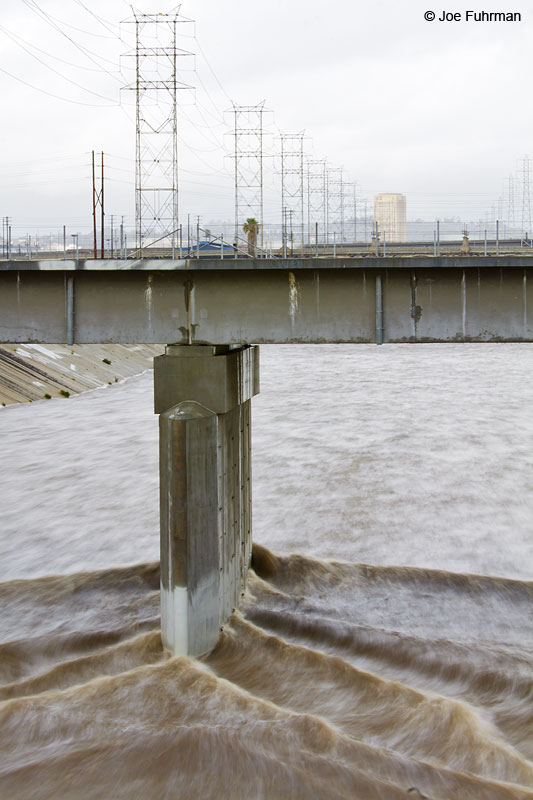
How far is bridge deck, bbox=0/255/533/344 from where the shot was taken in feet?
64.4

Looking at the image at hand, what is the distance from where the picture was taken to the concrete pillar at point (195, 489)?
56.6 feet

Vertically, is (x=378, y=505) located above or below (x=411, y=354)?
below

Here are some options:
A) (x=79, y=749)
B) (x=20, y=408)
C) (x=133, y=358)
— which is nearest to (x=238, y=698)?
(x=79, y=749)

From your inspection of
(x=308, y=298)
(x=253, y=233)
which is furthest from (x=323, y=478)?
(x=253, y=233)

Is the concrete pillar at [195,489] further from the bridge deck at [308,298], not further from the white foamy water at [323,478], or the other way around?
the white foamy water at [323,478]

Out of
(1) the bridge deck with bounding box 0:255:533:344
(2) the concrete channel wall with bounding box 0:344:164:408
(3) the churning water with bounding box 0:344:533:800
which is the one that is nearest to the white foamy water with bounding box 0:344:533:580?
(3) the churning water with bounding box 0:344:533:800

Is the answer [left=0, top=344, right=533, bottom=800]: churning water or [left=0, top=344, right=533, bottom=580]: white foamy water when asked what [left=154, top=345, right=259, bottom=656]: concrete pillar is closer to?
[left=0, top=344, right=533, bottom=800]: churning water

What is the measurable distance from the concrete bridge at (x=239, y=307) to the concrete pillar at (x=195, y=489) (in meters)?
0.13

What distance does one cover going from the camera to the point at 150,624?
19891 mm

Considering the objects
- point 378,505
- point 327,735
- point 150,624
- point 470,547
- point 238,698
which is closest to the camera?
point 327,735

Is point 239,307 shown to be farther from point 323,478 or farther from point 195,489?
point 323,478

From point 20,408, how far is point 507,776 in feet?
150

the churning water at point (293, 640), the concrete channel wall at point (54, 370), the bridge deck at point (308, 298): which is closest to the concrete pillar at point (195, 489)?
the churning water at point (293, 640)

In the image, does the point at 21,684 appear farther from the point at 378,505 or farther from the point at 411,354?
the point at 411,354
